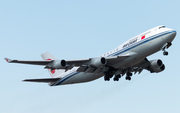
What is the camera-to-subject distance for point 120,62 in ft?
128

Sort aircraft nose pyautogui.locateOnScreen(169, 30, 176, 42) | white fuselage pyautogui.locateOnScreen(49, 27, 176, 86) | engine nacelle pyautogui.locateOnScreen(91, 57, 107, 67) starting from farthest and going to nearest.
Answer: engine nacelle pyautogui.locateOnScreen(91, 57, 107, 67) → white fuselage pyautogui.locateOnScreen(49, 27, 176, 86) → aircraft nose pyautogui.locateOnScreen(169, 30, 176, 42)

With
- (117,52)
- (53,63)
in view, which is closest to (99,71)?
(117,52)

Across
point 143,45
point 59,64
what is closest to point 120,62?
point 143,45

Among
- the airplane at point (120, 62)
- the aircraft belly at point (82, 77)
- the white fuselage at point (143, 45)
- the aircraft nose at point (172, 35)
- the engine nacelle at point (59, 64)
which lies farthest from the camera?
the aircraft belly at point (82, 77)

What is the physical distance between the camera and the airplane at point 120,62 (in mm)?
36219

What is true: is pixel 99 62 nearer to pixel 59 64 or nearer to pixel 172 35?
pixel 59 64

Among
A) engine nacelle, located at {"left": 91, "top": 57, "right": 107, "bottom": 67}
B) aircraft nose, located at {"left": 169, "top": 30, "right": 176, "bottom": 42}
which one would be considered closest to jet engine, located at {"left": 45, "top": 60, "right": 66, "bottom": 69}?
engine nacelle, located at {"left": 91, "top": 57, "right": 107, "bottom": 67}

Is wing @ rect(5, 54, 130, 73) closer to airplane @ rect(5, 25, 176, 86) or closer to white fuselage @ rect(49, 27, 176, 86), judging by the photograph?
airplane @ rect(5, 25, 176, 86)

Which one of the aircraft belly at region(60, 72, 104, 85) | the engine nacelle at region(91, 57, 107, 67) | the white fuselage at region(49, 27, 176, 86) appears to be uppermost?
the white fuselage at region(49, 27, 176, 86)

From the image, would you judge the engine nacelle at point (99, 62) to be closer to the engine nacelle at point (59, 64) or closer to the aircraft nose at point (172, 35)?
the engine nacelle at point (59, 64)

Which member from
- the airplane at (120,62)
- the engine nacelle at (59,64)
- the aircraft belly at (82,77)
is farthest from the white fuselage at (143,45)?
the engine nacelle at (59,64)

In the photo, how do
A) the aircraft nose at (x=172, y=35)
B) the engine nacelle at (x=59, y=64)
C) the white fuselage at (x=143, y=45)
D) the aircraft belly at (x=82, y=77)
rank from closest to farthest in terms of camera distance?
the aircraft nose at (x=172, y=35) → the white fuselage at (x=143, y=45) → the engine nacelle at (x=59, y=64) → the aircraft belly at (x=82, y=77)

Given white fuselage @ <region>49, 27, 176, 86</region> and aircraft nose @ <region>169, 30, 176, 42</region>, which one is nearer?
aircraft nose @ <region>169, 30, 176, 42</region>

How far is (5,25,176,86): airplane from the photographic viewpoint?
36219 millimetres
